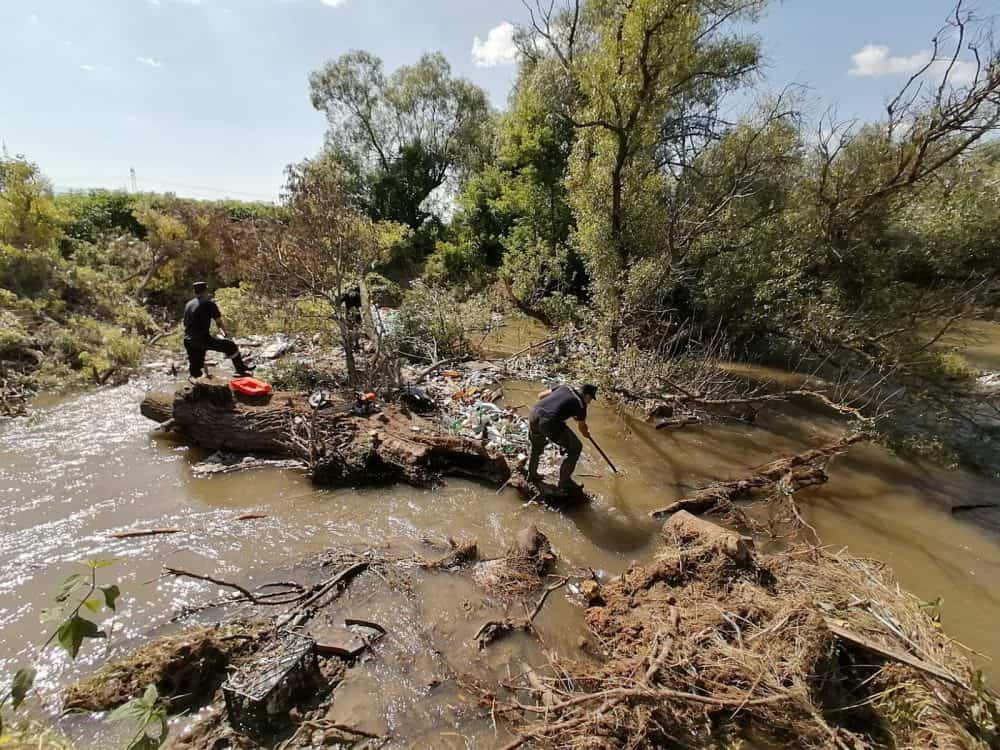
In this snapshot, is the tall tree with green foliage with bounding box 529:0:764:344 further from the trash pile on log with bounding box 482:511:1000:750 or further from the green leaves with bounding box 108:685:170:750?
the green leaves with bounding box 108:685:170:750

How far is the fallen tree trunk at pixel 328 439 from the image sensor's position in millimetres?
5262

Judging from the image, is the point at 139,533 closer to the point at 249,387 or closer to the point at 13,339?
the point at 249,387

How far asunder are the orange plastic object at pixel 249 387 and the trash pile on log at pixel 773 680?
472 cm

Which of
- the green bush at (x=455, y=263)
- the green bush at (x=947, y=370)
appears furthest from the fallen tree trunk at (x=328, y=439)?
the green bush at (x=455, y=263)

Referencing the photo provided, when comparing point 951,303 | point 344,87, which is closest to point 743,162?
point 951,303

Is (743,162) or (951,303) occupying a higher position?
(743,162)

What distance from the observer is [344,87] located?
19891 millimetres

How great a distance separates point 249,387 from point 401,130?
19237 mm

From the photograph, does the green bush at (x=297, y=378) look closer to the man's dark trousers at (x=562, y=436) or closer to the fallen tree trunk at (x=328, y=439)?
the fallen tree trunk at (x=328, y=439)

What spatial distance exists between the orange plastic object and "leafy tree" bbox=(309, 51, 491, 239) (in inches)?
652

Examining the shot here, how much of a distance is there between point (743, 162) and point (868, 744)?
9580 mm

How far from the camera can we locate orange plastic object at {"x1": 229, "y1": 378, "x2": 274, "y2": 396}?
19.1 ft

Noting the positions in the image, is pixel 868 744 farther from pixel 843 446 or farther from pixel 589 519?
pixel 843 446

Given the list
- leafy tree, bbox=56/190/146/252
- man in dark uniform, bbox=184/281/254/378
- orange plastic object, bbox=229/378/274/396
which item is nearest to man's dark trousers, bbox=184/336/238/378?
man in dark uniform, bbox=184/281/254/378
